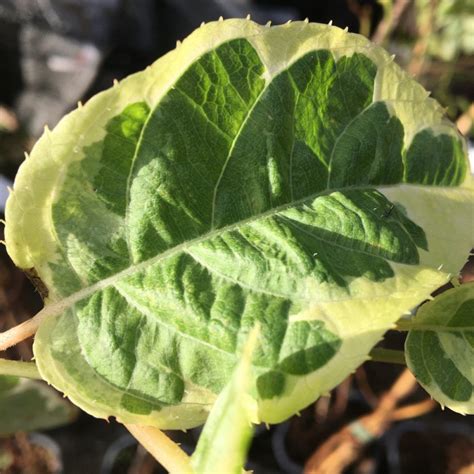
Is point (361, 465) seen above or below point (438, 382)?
below

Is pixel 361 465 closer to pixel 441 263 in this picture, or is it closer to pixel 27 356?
pixel 27 356

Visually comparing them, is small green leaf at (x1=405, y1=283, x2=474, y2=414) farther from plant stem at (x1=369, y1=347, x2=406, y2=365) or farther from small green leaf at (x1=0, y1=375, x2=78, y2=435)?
small green leaf at (x1=0, y1=375, x2=78, y2=435)

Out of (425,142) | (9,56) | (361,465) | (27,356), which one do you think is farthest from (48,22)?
(425,142)

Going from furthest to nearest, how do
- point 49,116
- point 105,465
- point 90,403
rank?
point 49,116 → point 105,465 → point 90,403

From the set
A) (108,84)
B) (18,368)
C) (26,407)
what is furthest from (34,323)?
(108,84)

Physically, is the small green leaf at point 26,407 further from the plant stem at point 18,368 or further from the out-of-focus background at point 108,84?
the plant stem at point 18,368

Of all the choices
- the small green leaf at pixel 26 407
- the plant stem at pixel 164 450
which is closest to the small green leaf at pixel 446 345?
the plant stem at pixel 164 450

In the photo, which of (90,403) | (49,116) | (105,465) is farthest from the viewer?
(49,116)

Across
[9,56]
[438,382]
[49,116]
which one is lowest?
[49,116]
